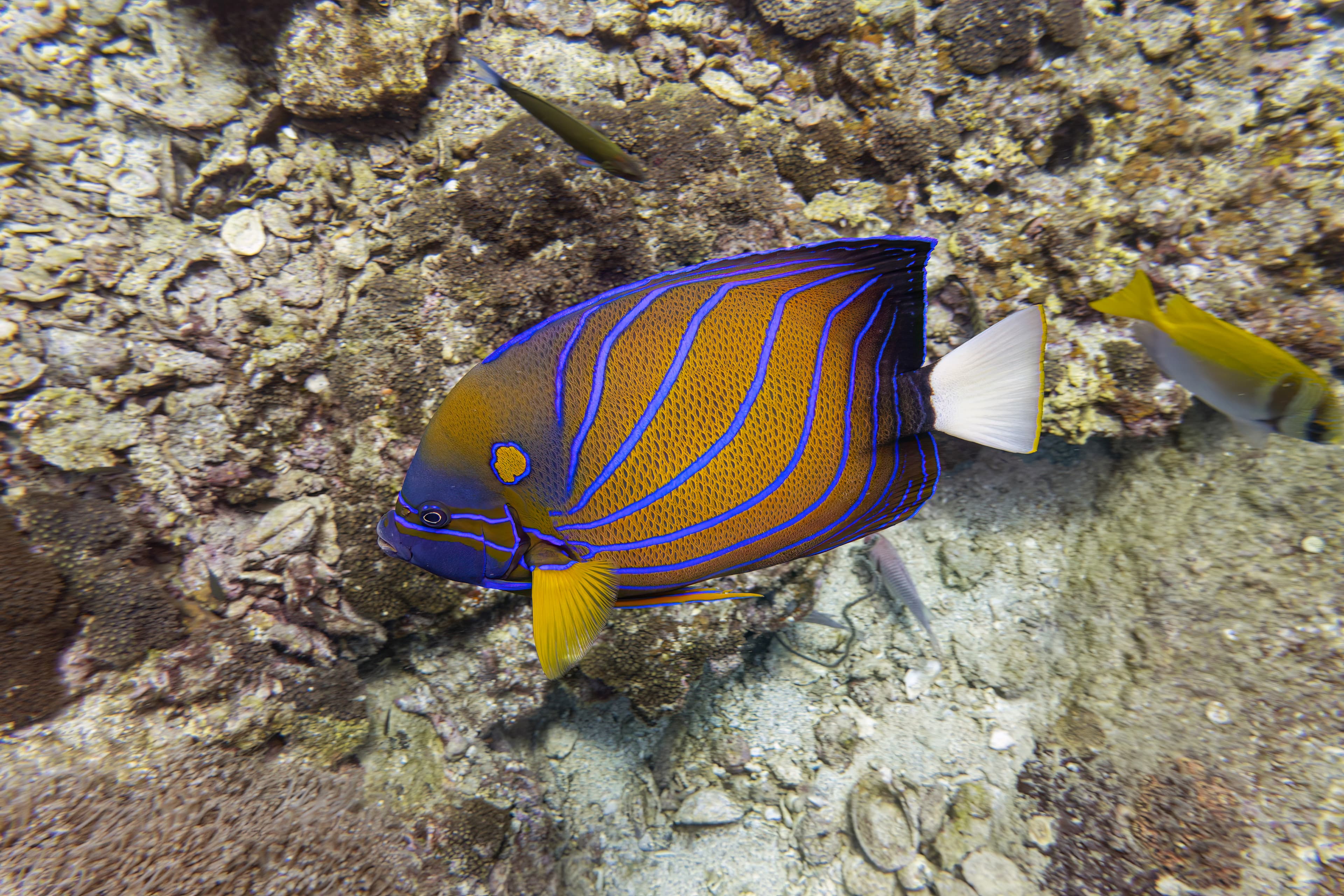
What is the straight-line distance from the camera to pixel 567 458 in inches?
47.4

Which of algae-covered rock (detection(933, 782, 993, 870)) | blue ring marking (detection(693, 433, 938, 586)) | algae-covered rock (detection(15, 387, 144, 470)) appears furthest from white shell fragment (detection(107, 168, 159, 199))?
algae-covered rock (detection(933, 782, 993, 870))

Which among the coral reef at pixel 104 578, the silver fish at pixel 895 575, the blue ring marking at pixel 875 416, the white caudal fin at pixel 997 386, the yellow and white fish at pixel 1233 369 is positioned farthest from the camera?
the silver fish at pixel 895 575

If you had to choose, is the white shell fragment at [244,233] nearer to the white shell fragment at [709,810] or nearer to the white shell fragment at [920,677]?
the white shell fragment at [709,810]

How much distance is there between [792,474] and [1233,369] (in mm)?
1602

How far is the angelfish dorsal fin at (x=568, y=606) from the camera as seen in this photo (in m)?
1.18

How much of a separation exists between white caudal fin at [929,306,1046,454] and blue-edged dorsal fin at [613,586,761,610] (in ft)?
1.95

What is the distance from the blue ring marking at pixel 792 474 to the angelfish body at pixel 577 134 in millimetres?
1080

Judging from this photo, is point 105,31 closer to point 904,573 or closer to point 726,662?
point 726,662

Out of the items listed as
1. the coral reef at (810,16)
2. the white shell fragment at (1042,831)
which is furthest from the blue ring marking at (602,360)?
the white shell fragment at (1042,831)

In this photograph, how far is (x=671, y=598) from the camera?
1.25 meters

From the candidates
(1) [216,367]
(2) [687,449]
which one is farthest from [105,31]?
(2) [687,449]

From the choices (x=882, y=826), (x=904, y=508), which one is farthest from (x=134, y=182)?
(x=882, y=826)

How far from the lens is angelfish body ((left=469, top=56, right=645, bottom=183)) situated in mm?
1752

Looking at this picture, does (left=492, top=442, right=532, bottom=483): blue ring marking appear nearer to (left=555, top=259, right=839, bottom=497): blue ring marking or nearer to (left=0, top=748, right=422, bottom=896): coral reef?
(left=555, top=259, right=839, bottom=497): blue ring marking
